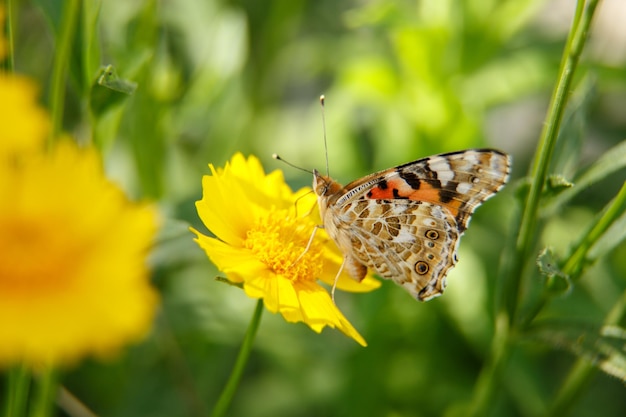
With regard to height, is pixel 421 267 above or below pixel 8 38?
below

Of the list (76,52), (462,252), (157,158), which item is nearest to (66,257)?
(76,52)

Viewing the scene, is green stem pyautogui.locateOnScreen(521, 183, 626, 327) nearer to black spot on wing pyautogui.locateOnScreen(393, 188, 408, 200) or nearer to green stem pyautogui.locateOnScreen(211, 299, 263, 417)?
black spot on wing pyautogui.locateOnScreen(393, 188, 408, 200)

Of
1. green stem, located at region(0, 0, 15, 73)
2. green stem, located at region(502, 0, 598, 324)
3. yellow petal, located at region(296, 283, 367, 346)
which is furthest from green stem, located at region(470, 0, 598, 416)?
green stem, located at region(0, 0, 15, 73)

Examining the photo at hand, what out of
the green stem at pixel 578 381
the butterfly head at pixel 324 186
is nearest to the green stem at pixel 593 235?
the green stem at pixel 578 381

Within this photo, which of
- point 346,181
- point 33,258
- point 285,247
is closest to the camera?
point 33,258

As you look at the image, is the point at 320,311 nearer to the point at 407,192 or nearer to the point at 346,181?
the point at 407,192

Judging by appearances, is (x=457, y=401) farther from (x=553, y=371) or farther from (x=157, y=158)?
(x=157, y=158)

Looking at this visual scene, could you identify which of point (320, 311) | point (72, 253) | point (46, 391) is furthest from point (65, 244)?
point (320, 311)
